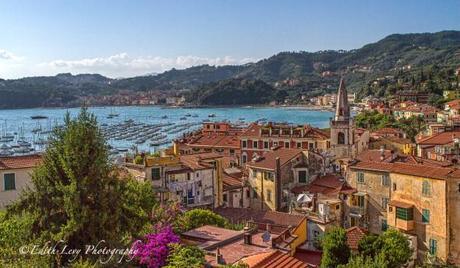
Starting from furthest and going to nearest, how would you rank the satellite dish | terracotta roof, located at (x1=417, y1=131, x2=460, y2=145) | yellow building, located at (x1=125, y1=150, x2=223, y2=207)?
1. terracotta roof, located at (x1=417, y1=131, x2=460, y2=145)
2. yellow building, located at (x1=125, y1=150, x2=223, y2=207)
3. the satellite dish

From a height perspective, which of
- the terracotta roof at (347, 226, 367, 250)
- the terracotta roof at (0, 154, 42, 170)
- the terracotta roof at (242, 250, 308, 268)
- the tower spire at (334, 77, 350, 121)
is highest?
the tower spire at (334, 77, 350, 121)

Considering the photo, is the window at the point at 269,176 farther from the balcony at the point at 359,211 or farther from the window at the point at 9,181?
the window at the point at 9,181

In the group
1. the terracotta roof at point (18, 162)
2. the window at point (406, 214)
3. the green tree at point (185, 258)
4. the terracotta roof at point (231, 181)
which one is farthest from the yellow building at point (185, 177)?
the green tree at point (185, 258)

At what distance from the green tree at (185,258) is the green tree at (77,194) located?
4.35ft

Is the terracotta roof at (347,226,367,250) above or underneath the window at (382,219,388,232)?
above

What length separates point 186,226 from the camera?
65.5 ft

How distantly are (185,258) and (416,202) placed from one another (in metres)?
17.8

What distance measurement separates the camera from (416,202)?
26656mm

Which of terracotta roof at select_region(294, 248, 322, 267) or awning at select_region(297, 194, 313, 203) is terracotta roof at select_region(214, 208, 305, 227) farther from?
awning at select_region(297, 194, 313, 203)

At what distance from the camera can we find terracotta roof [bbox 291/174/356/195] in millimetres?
31292

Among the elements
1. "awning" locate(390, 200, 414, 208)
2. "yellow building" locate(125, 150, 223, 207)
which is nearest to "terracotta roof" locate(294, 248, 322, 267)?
"awning" locate(390, 200, 414, 208)

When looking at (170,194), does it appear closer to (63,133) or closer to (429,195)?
(429,195)

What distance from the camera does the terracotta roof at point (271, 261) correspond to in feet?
42.4

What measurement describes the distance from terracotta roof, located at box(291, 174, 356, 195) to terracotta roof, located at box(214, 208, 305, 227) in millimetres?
5725
